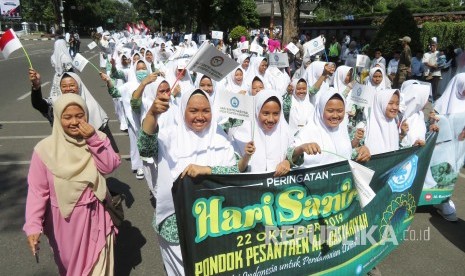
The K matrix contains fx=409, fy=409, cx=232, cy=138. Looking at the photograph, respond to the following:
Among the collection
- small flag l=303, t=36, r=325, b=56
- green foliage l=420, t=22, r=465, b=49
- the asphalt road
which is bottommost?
the asphalt road

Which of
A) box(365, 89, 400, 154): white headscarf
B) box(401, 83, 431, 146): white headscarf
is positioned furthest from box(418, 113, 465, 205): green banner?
box(365, 89, 400, 154): white headscarf

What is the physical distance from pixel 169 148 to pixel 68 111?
27.6 inches

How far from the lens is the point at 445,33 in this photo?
18.5 meters

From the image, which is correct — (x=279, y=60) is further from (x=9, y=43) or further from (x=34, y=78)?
(x=34, y=78)

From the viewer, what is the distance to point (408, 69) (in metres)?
11.9

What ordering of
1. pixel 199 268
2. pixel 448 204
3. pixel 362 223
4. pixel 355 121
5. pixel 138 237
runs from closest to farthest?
1. pixel 199 268
2. pixel 362 223
3. pixel 138 237
4. pixel 448 204
5. pixel 355 121

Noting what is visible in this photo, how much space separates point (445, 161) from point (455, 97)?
1137mm

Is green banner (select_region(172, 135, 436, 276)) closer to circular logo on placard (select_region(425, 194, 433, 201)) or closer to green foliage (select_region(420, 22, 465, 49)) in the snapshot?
circular logo on placard (select_region(425, 194, 433, 201))

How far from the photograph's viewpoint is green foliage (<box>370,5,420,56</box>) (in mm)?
15414

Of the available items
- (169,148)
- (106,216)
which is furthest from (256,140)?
(106,216)

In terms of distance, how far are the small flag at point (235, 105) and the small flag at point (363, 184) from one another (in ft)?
2.63

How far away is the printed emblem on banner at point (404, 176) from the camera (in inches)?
132

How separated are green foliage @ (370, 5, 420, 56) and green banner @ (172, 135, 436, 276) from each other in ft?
43.9

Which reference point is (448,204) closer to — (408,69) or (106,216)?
(106,216)
